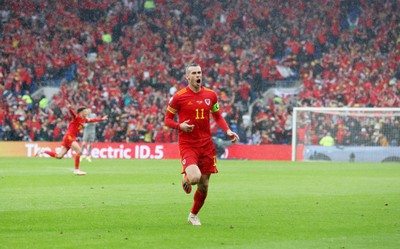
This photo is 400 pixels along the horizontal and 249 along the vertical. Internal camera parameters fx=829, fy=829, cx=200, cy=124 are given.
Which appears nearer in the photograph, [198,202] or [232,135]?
[198,202]

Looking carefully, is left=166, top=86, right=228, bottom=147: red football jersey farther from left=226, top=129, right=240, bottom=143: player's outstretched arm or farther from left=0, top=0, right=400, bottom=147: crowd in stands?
left=0, top=0, right=400, bottom=147: crowd in stands

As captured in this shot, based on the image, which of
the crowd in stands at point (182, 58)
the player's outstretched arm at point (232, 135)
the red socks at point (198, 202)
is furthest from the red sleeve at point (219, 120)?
the crowd in stands at point (182, 58)

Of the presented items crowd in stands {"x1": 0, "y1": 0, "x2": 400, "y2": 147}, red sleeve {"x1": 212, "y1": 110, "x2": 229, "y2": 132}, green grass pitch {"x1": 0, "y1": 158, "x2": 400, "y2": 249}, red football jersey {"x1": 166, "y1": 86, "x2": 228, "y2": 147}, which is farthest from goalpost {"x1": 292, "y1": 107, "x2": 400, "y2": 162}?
red football jersey {"x1": 166, "y1": 86, "x2": 228, "y2": 147}

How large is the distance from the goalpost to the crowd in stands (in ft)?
4.93

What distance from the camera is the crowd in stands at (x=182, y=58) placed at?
41.1m

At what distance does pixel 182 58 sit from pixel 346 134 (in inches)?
433

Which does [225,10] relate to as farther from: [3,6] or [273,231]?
[273,231]

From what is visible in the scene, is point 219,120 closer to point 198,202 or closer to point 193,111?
point 193,111

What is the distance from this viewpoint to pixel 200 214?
13.2 m

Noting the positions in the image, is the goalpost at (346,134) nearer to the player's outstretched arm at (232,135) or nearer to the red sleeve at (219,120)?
the red sleeve at (219,120)

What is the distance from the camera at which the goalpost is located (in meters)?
38.3

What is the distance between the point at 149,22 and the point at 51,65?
649 cm

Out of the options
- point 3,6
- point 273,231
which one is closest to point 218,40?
point 3,6

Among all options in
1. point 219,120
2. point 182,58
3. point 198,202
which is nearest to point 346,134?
point 182,58
